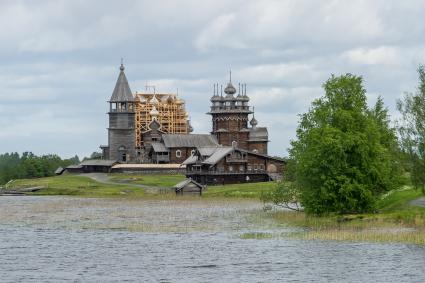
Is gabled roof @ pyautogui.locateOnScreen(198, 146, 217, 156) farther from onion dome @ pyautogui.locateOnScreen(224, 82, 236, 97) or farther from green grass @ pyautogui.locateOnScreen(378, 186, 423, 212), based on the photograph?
green grass @ pyautogui.locateOnScreen(378, 186, 423, 212)

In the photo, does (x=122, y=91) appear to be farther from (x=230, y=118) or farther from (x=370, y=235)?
(x=370, y=235)

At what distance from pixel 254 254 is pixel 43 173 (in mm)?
135972

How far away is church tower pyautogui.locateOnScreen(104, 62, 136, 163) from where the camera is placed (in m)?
175

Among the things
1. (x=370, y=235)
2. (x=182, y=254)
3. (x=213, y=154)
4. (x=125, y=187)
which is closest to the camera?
(x=182, y=254)

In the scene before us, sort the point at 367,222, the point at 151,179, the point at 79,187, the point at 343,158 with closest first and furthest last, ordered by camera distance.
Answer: the point at 367,222, the point at 343,158, the point at 79,187, the point at 151,179

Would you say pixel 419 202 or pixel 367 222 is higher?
pixel 419 202

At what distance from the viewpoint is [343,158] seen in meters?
74.2

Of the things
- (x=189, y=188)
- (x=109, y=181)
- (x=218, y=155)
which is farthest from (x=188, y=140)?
(x=189, y=188)

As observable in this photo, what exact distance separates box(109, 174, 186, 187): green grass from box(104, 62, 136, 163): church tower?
38.9 feet

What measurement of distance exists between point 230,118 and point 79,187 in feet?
132

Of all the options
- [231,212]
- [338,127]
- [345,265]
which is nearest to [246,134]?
[231,212]

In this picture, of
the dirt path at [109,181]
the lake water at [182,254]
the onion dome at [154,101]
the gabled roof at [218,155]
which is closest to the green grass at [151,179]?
the dirt path at [109,181]

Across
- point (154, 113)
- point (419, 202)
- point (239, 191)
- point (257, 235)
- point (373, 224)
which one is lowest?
point (257, 235)

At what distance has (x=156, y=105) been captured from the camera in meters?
192
